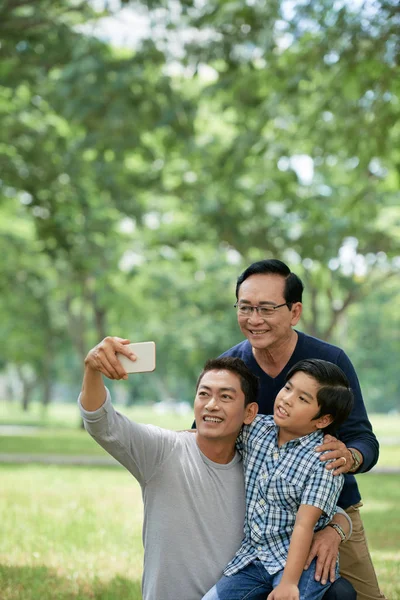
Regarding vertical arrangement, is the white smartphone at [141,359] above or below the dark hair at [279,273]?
below

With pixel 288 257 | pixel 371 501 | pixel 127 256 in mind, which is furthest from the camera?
pixel 127 256

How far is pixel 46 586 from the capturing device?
21.9 ft

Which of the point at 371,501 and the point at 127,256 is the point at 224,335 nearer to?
the point at 127,256

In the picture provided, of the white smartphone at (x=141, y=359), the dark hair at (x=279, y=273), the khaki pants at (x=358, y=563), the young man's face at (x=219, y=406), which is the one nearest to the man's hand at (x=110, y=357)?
the white smartphone at (x=141, y=359)

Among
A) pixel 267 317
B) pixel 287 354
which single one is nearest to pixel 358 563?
pixel 287 354

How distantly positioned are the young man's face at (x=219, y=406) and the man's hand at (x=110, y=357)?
529 millimetres

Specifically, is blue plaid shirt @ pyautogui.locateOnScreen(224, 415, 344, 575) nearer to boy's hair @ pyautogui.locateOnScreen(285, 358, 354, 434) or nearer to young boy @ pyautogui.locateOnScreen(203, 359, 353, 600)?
young boy @ pyautogui.locateOnScreen(203, 359, 353, 600)

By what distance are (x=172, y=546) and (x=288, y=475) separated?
2.13 ft

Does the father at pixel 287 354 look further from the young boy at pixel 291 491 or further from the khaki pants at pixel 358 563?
the young boy at pixel 291 491

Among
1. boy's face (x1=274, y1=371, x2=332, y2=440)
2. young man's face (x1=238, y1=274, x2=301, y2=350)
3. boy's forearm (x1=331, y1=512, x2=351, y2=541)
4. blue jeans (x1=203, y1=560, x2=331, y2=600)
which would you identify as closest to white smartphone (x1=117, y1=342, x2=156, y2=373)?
boy's face (x1=274, y1=371, x2=332, y2=440)

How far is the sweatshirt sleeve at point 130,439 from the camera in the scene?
395 cm

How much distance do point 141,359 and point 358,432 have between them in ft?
4.68

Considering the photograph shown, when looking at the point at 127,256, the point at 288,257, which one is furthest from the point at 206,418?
the point at 127,256

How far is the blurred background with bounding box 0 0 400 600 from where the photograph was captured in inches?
396
